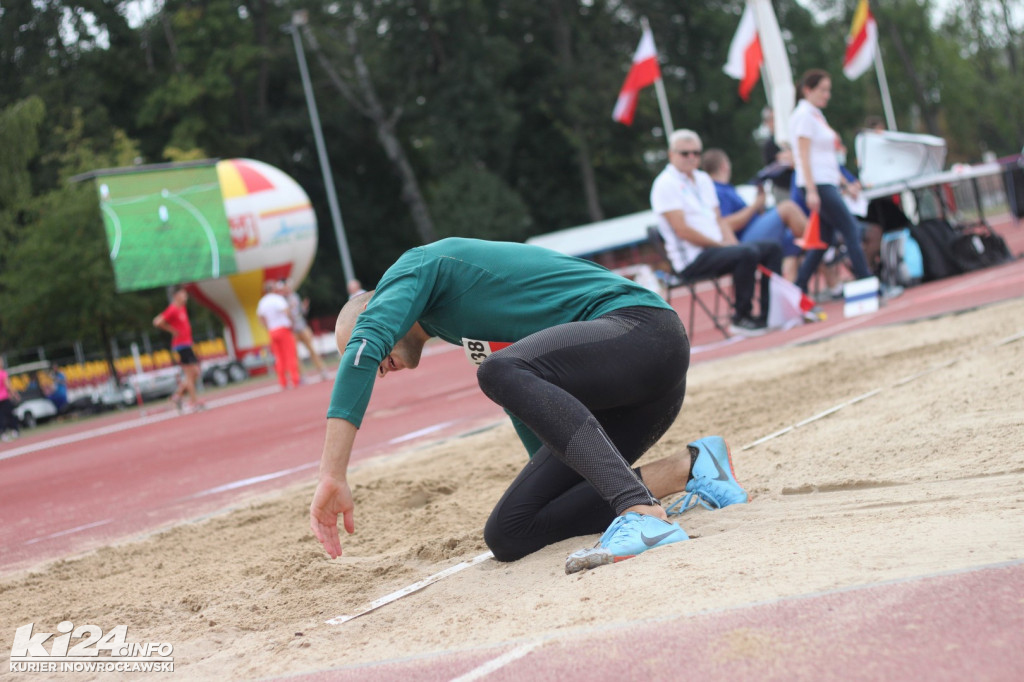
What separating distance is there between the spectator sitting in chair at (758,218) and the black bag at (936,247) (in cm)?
169

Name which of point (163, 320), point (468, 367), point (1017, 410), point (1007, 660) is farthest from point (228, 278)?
point (1007, 660)

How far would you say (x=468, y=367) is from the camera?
1327 cm

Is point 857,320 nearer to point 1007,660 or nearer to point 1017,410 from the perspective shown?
point 1017,410

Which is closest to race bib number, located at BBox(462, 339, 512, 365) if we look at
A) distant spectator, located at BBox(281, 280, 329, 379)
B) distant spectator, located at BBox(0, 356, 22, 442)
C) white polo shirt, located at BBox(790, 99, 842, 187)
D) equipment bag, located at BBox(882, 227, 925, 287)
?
white polo shirt, located at BBox(790, 99, 842, 187)

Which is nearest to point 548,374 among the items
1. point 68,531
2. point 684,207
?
point 68,531

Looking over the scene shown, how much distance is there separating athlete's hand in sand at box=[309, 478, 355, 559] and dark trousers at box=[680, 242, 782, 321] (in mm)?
7011

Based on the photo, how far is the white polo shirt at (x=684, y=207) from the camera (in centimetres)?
959

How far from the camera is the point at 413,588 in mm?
3455

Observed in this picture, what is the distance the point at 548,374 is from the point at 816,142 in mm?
7322

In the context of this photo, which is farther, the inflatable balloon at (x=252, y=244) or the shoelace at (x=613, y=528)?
the inflatable balloon at (x=252, y=244)

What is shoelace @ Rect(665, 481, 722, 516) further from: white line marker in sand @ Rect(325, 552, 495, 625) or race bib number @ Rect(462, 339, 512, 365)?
race bib number @ Rect(462, 339, 512, 365)

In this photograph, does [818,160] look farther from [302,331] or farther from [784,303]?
[302,331]

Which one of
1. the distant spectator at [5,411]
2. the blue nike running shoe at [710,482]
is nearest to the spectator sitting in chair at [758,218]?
the blue nike running shoe at [710,482]

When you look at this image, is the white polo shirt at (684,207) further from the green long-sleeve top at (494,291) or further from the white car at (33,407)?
the white car at (33,407)
